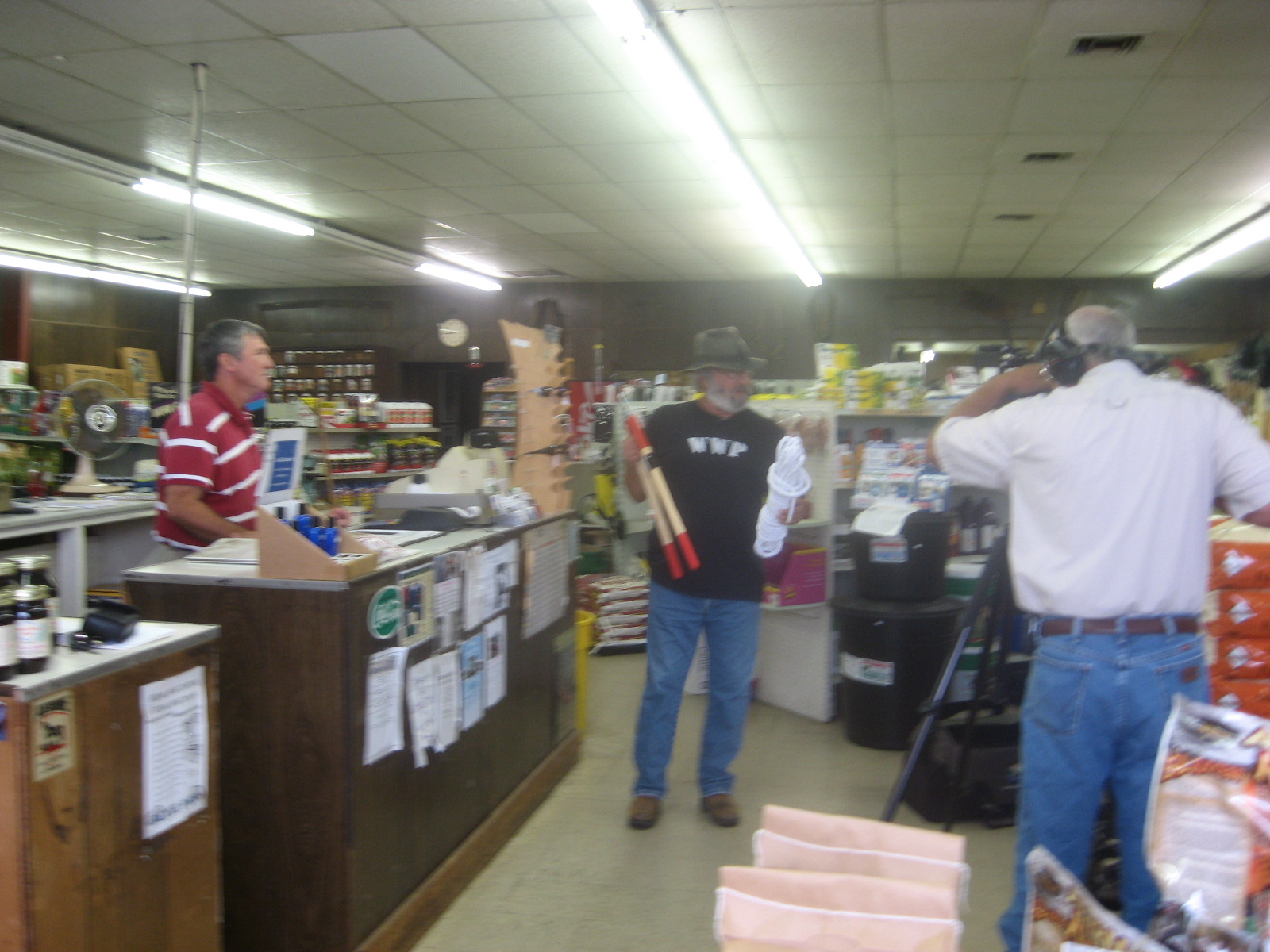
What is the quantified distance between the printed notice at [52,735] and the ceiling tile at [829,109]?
15.5 feet

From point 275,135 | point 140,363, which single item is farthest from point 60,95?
point 140,363

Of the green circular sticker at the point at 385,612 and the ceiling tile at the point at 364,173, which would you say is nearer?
the green circular sticker at the point at 385,612

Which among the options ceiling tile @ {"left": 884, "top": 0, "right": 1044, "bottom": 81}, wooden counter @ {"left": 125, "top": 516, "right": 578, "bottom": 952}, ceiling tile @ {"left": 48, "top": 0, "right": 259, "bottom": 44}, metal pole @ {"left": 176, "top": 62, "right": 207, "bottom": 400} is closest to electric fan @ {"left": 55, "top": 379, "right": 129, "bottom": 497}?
metal pole @ {"left": 176, "top": 62, "right": 207, "bottom": 400}

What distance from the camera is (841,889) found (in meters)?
1.12

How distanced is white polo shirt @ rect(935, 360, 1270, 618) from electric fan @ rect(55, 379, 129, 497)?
482cm

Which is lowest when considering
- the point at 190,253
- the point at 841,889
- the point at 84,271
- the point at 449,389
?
the point at 841,889

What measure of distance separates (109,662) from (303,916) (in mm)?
935

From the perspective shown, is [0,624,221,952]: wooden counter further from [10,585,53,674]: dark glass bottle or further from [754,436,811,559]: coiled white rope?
[754,436,811,559]: coiled white rope

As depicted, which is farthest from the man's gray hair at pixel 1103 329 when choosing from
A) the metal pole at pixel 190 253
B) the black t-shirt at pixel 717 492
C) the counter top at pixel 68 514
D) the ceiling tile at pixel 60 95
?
the ceiling tile at pixel 60 95

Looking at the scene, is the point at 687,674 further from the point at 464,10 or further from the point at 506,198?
the point at 506,198

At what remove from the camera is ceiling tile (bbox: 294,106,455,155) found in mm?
5688

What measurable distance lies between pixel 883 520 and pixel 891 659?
1.87m

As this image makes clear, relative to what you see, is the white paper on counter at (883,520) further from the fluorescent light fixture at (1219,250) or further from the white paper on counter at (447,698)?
the fluorescent light fixture at (1219,250)

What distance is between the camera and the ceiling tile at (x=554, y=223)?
835 cm
